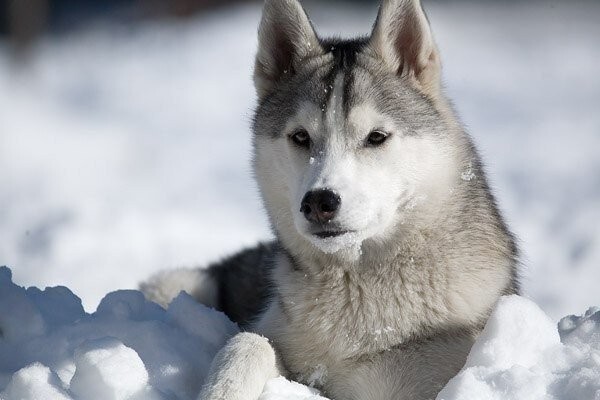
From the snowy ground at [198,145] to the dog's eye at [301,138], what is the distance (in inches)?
28.1

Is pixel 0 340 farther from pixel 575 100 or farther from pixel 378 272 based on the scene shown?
pixel 575 100

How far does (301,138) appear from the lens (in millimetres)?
3910

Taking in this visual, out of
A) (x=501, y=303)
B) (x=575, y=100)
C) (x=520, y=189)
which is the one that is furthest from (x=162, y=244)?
(x=575, y=100)

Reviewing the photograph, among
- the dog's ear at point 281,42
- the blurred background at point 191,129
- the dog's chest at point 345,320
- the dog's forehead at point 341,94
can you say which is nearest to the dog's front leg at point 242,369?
the dog's chest at point 345,320

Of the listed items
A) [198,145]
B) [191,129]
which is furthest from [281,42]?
[191,129]

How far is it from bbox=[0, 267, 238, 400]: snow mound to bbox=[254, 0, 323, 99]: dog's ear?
109 cm

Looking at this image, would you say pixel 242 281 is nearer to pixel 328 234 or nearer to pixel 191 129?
pixel 328 234

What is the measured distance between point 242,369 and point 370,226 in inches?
27.9

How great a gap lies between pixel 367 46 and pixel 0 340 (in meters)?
1.92

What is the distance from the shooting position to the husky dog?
3.57 m

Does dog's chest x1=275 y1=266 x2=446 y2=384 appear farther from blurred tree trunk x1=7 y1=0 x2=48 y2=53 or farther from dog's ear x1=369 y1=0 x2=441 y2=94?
blurred tree trunk x1=7 y1=0 x2=48 y2=53

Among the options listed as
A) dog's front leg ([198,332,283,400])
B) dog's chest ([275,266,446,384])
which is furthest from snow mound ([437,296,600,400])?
dog's front leg ([198,332,283,400])

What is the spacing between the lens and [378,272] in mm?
3791

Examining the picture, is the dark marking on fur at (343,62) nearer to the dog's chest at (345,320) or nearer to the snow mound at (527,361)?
the dog's chest at (345,320)
